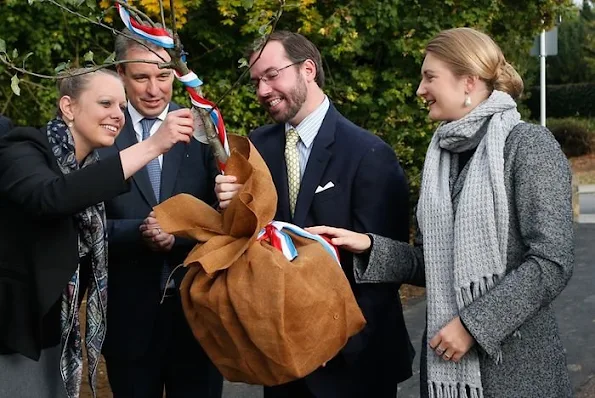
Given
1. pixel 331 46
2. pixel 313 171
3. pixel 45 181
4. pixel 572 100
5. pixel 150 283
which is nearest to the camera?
pixel 45 181

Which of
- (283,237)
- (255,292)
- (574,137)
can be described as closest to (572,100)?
(574,137)

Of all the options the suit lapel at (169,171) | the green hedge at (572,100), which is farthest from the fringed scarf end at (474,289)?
the green hedge at (572,100)

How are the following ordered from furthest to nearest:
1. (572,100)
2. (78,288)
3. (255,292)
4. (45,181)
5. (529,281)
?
(572,100)
(78,288)
(45,181)
(529,281)
(255,292)

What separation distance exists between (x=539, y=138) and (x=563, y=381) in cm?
85

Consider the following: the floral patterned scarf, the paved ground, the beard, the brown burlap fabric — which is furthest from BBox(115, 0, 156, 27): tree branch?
the paved ground

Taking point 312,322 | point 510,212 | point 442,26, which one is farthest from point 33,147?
point 442,26

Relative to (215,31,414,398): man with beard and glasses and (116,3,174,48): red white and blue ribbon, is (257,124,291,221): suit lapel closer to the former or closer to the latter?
(215,31,414,398): man with beard and glasses

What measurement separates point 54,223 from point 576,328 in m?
5.20

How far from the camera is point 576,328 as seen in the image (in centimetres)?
713

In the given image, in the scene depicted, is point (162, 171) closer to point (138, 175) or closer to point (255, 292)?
point (138, 175)

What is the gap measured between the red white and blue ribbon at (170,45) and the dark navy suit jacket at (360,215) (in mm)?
568

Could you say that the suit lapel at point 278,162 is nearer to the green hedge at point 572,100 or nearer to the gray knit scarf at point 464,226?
the gray knit scarf at point 464,226

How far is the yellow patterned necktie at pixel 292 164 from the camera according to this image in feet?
11.3

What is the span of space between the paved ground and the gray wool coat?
2.87 meters
